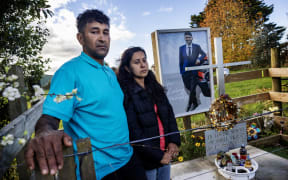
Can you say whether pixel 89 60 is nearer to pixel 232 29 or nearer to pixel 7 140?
pixel 7 140

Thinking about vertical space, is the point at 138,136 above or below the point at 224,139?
above

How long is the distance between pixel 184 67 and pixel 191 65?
0.45 ft

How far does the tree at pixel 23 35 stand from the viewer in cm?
252

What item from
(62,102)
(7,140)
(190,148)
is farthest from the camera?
(190,148)

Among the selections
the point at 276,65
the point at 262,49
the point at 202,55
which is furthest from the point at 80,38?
the point at 262,49

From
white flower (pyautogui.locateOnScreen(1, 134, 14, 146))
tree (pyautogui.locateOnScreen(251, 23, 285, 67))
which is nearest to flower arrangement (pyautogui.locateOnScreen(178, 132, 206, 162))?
white flower (pyautogui.locateOnScreen(1, 134, 14, 146))

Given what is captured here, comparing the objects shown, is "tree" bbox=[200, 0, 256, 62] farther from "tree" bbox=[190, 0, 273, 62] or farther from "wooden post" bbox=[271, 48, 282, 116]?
"wooden post" bbox=[271, 48, 282, 116]

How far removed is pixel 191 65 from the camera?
2.94 meters

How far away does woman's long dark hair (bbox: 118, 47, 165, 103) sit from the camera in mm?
1705

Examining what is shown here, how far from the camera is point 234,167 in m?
2.41

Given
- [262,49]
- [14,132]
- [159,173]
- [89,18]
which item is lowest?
[159,173]

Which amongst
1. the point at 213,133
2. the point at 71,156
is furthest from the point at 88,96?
the point at 213,133

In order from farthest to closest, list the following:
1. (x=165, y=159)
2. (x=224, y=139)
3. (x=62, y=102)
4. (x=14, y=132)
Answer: (x=224, y=139)
(x=165, y=159)
(x=14, y=132)
(x=62, y=102)

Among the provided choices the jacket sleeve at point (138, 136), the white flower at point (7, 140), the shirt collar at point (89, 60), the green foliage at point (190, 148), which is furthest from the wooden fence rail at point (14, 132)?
→ the green foliage at point (190, 148)
